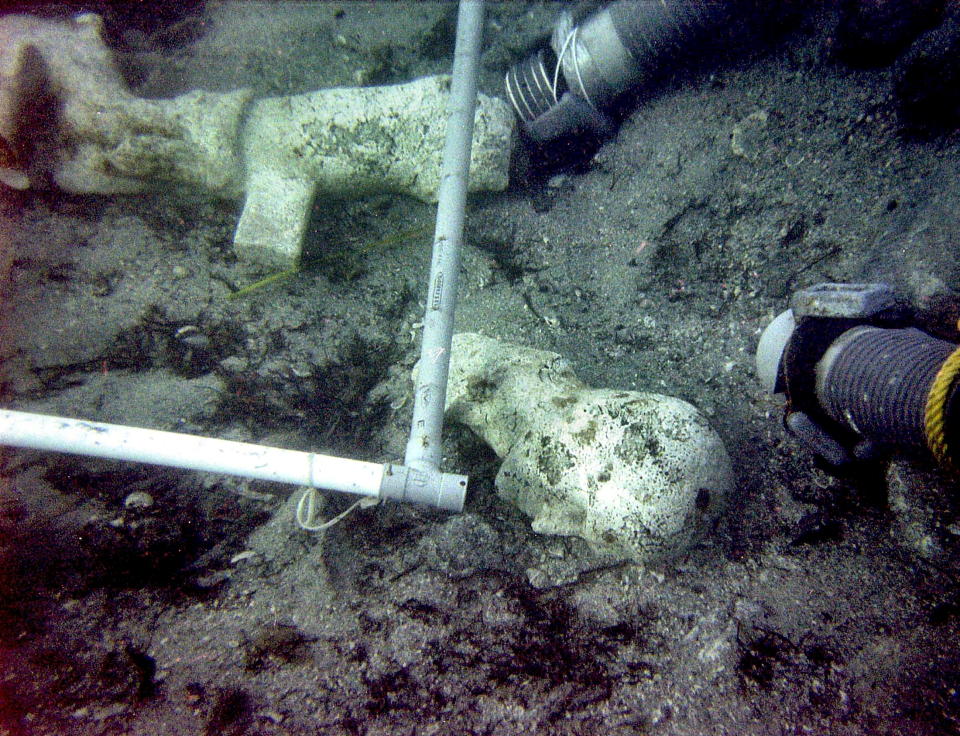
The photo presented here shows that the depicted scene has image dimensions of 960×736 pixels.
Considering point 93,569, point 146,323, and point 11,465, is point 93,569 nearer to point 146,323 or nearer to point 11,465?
point 11,465

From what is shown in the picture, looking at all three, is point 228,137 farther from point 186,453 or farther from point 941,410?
point 941,410

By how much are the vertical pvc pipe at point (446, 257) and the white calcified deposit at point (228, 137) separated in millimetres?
350

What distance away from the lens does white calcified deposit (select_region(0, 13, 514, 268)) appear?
109 inches

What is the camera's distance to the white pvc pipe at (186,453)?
176 cm

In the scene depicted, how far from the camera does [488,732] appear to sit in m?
1.38

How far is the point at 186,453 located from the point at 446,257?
4.89ft

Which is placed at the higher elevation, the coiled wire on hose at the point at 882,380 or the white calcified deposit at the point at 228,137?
the white calcified deposit at the point at 228,137

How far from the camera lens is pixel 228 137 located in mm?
2904

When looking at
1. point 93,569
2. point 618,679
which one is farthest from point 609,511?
point 93,569

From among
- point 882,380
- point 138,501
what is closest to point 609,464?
point 882,380

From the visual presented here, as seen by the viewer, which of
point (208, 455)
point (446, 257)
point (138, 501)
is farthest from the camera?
point (446, 257)

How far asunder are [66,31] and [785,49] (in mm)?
4791

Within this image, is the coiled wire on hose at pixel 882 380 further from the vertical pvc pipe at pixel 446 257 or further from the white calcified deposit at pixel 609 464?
the vertical pvc pipe at pixel 446 257

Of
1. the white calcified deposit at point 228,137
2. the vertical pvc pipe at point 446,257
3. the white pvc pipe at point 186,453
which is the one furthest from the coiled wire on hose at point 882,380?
the white calcified deposit at point 228,137
